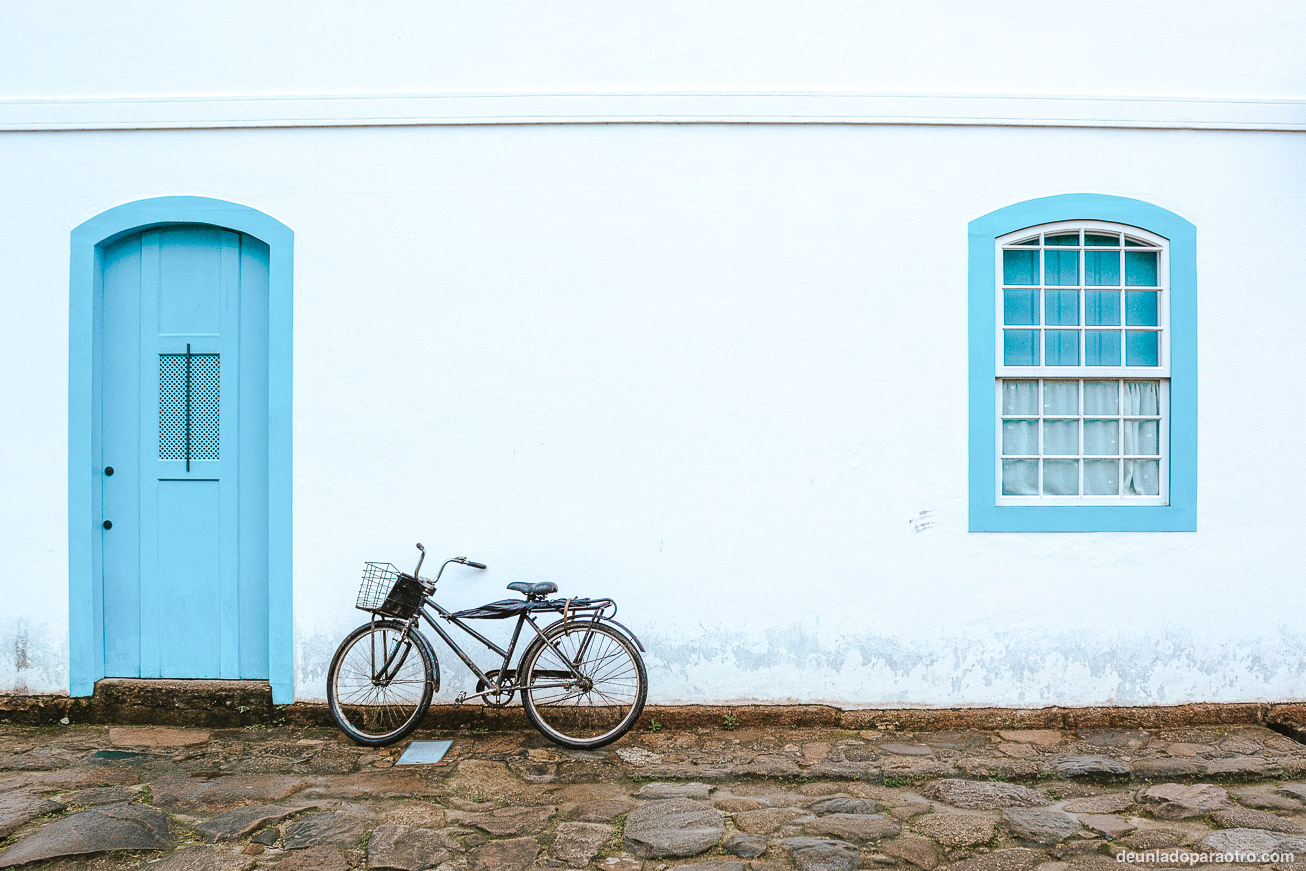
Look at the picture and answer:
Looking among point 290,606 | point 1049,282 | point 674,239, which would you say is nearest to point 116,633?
point 290,606

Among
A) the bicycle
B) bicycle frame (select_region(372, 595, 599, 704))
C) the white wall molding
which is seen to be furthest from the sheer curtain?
bicycle frame (select_region(372, 595, 599, 704))

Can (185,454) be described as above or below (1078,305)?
below

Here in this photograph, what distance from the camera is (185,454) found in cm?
514

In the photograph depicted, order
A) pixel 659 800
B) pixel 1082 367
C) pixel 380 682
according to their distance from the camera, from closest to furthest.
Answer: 1. pixel 659 800
2. pixel 380 682
3. pixel 1082 367

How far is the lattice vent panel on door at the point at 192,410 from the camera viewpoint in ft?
16.9

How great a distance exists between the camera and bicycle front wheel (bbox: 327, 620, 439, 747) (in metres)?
4.68

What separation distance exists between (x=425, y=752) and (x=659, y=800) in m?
1.41

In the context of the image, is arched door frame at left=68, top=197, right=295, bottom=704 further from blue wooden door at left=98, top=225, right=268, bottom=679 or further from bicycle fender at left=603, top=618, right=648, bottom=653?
bicycle fender at left=603, top=618, right=648, bottom=653

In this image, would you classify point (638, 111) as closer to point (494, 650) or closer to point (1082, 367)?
point (1082, 367)

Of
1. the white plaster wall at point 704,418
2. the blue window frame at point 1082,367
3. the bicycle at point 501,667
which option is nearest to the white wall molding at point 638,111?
the white plaster wall at point 704,418

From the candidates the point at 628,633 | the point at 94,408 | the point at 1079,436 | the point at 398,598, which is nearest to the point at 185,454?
the point at 94,408

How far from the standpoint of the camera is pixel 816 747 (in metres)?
4.68

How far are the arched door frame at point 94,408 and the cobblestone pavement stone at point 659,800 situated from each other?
515 millimetres

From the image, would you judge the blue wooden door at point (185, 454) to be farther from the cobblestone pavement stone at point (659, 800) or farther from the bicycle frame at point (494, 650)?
the bicycle frame at point (494, 650)
